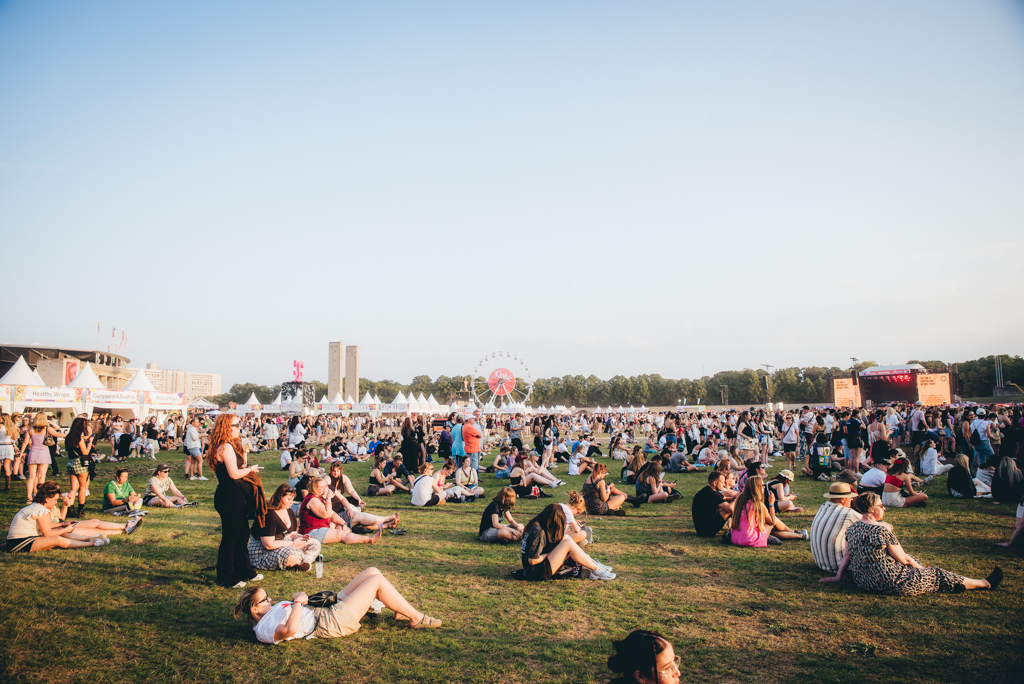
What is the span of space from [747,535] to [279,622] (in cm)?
550

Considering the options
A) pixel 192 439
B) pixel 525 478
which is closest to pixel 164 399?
pixel 192 439

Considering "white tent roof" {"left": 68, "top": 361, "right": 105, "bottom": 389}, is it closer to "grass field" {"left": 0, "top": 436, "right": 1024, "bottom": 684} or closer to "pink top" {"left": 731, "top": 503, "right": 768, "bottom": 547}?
"grass field" {"left": 0, "top": 436, "right": 1024, "bottom": 684}

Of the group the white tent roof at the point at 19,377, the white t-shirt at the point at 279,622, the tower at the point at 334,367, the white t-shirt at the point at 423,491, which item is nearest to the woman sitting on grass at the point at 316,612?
the white t-shirt at the point at 279,622

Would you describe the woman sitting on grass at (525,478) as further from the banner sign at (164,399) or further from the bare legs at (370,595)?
the banner sign at (164,399)

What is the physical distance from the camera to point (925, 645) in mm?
3926

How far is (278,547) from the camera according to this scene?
5.94m

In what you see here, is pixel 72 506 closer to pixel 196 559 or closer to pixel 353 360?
pixel 196 559

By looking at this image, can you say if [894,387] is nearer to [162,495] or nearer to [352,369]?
[162,495]

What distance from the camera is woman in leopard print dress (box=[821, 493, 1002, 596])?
4.85 metres

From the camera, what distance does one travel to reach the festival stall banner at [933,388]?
4500 cm

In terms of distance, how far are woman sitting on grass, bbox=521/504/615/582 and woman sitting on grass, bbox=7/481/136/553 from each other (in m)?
5.50

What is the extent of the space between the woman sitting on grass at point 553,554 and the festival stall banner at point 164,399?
3120 centimetres

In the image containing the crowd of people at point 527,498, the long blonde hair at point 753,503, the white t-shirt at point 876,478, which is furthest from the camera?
the white t-shirt at point 876,478

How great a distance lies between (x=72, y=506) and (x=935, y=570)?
37.3 ft
